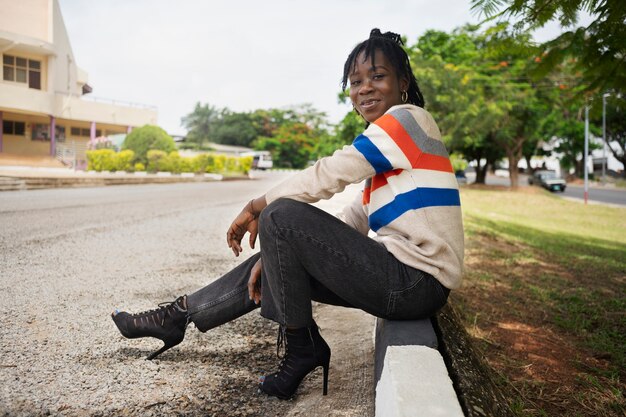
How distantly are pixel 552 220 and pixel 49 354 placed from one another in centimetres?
1461

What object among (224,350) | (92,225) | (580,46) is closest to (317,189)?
(224,350)

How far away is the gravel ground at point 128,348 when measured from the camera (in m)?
1.88

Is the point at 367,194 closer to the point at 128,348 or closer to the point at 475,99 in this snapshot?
the point at 128,348

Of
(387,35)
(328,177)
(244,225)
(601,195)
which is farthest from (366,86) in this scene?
(601,195)

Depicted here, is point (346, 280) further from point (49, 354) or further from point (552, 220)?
point (552, 220)

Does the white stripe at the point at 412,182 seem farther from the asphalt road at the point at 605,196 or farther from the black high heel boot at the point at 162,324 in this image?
the asphalt road at the point at 605,196

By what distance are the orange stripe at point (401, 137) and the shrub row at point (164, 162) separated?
22.1m

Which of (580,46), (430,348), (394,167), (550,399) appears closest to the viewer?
(430,348)

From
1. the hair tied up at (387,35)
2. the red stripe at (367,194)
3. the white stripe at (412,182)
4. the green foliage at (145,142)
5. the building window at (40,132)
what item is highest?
the building window at (40,132)

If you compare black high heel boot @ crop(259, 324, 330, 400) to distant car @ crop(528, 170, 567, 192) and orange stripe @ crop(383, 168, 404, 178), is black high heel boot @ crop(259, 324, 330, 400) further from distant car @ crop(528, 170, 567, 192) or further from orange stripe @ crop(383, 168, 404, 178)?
distant car @ crop(528, 170, 567, 192)

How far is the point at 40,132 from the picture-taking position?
28812mm

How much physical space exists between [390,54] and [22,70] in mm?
30515

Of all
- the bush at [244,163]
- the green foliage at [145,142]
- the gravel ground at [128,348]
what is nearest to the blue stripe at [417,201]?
the gravel ground at [128,348]

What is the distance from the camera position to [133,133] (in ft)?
80.7
